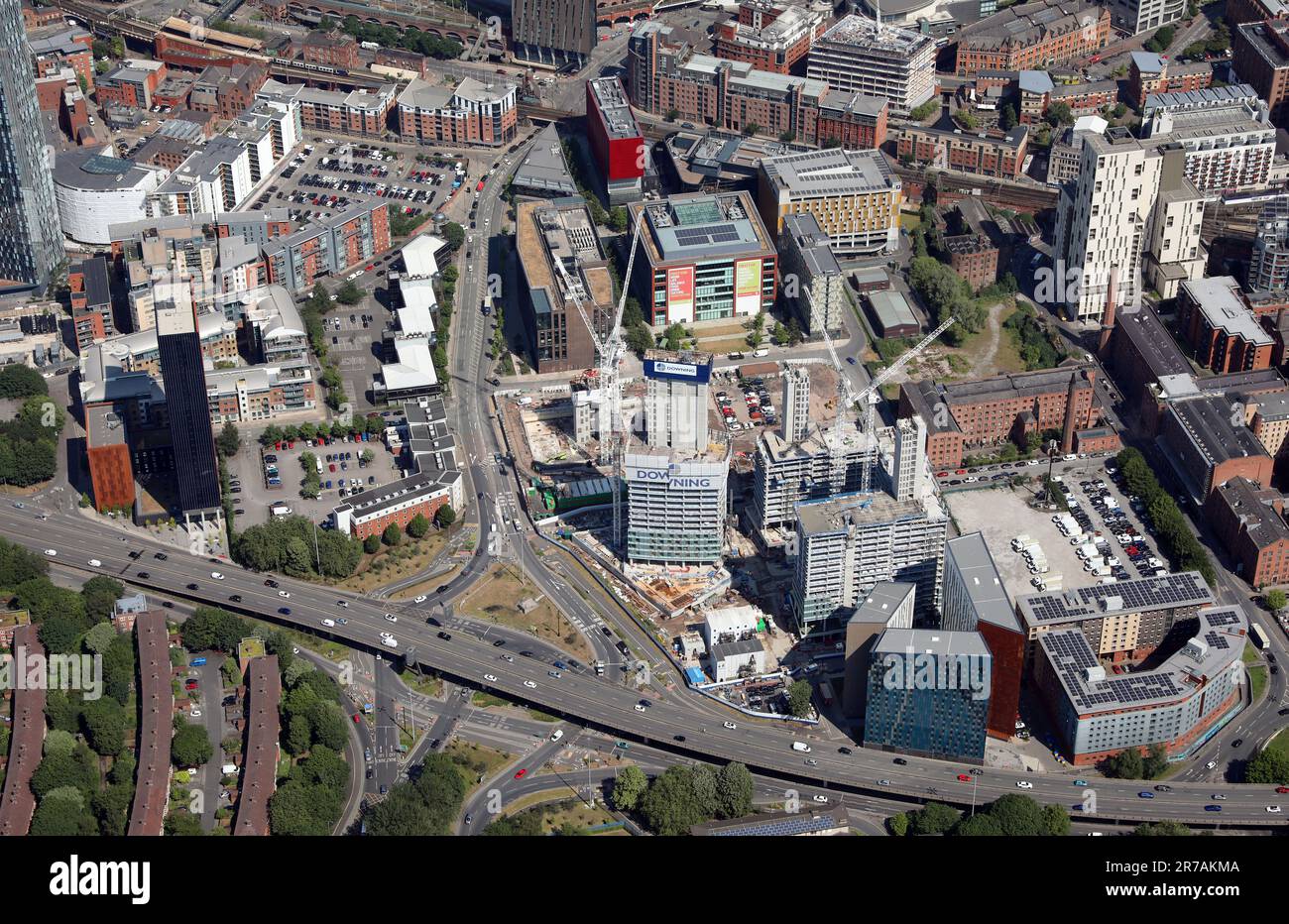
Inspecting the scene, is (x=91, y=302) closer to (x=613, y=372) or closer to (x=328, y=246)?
(x=328, y=246)

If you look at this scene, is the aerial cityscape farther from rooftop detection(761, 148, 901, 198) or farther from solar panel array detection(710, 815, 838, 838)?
rooftop detection(761, 148, 901, 198)

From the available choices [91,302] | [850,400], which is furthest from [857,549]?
[91,302]

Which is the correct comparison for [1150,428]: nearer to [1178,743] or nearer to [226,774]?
[1178,743]

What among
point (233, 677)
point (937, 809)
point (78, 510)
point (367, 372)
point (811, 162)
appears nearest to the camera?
point (937, 809)

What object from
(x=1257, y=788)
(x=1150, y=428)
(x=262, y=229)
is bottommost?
(x=1257, y=788)

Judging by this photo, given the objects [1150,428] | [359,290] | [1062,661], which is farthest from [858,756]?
[359,290]
